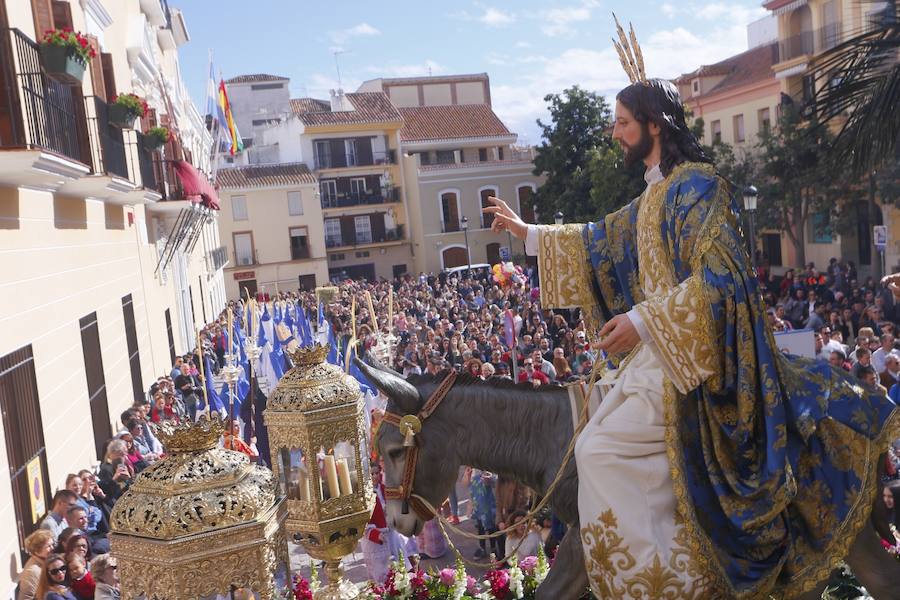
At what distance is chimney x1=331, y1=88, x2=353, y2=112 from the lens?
2007 inches

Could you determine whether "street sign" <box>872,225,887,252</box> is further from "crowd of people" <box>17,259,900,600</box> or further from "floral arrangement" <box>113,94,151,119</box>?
"floral arrangement" <box>113,94,151,119</box>

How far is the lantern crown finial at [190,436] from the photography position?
264 cm

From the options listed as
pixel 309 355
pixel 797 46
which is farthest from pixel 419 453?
pixel 797 46

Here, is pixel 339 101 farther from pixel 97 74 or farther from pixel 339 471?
pixel 339 471

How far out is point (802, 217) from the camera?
26141 millimetres

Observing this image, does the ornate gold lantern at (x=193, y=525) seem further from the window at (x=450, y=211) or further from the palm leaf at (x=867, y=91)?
the window at (x=450, y=211)

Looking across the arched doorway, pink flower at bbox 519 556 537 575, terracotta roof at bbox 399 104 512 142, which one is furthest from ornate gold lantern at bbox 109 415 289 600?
terracotta roof at bbox 399 104 512 142

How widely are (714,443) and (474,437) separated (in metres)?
1.11

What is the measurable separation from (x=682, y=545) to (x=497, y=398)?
106 centimetres

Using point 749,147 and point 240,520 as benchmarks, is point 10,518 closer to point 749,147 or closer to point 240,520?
point 240,520

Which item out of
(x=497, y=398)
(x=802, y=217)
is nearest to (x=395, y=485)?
(x=497, y=398)

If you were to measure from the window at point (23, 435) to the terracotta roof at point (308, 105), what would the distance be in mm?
43412

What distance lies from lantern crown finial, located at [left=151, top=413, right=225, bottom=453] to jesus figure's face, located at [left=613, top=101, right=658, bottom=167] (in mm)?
2021

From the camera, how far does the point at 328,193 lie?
49.5 meters
